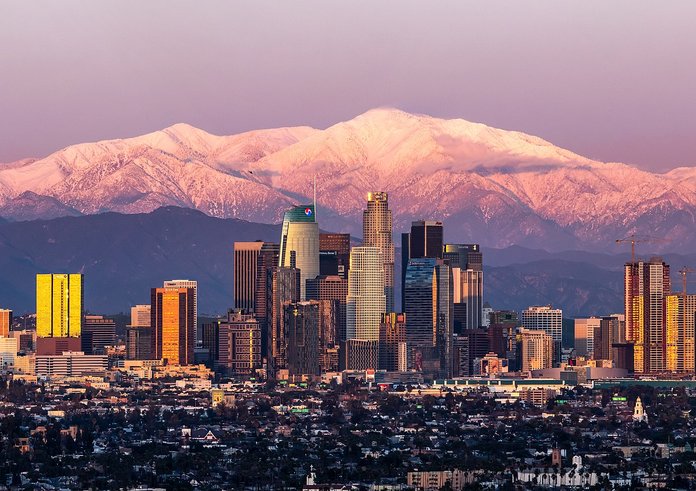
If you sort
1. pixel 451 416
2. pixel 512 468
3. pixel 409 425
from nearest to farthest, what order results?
1. pixel 512 468
2. pixel 409 425
3. pixel 451 416

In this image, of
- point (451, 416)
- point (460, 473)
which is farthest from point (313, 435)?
point (460, 473)

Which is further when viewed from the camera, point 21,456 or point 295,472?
point 21,456

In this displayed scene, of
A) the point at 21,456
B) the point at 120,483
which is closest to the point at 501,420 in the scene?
the point at 21,456

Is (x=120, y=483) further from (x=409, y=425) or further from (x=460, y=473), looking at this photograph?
(x=409, y=425)

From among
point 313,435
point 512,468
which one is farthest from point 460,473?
point 313,435

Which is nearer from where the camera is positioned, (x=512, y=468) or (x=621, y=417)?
(x=512, y=468)

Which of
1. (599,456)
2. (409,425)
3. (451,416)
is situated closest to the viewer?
(599,456)

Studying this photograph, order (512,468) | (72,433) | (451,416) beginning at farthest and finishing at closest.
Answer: (451,416)
(72,433)
(512,468)

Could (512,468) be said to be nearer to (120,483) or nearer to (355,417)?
(120,483)

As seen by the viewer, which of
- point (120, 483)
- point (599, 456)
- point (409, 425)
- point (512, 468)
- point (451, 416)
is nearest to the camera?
point (120, 483)
